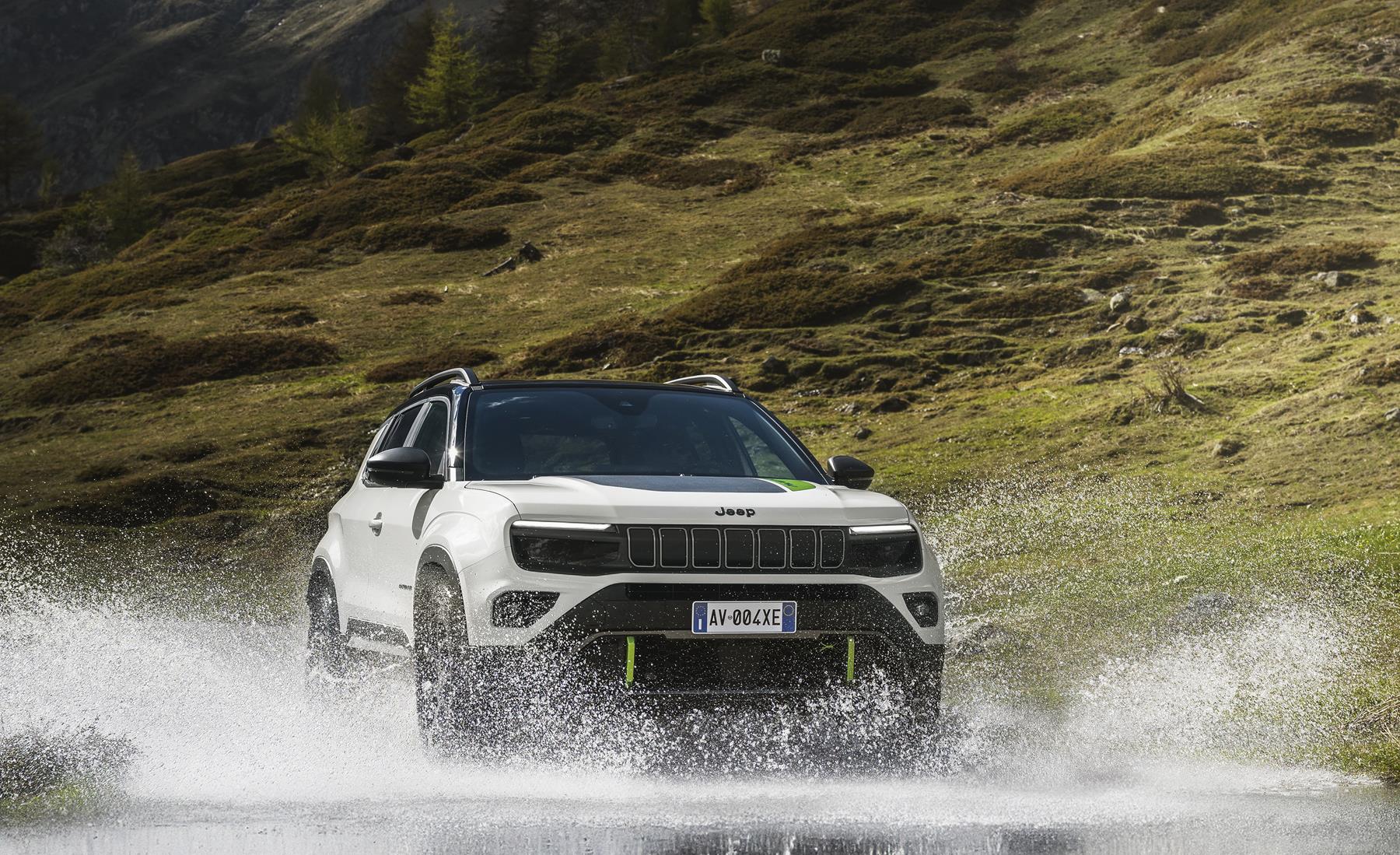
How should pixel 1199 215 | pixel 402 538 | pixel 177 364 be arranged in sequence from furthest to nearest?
1. pixel 177 364
2. pixel 1199 215
3. pixel 402 538

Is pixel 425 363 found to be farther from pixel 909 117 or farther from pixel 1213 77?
pixel 909 117

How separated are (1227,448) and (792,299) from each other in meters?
13.5

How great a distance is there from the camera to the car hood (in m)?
5.31

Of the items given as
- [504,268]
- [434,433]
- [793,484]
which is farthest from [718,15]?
[793,484]

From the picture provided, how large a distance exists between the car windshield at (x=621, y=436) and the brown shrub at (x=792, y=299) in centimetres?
2111

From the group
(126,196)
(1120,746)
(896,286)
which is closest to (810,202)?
(896,286)

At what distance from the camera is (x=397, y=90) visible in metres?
77.8

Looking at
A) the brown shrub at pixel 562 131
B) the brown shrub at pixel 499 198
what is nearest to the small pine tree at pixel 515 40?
the brown shrub at pixel 562 131

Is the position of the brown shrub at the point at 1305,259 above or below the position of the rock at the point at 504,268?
above

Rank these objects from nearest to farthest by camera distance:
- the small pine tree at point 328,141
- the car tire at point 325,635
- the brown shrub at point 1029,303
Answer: the car tire at point 325,635 → the brown shrub at point 1029,303 → the small pine tree at point 328,141

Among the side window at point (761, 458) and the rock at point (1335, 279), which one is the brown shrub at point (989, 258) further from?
the side window at point (761, 458)

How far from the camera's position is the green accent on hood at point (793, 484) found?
595cm

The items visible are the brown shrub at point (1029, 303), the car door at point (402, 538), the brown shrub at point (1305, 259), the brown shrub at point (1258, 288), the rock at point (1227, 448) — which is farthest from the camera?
the brown shrub at point (1029, 303)

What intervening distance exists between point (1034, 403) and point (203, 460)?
13.5 meters
